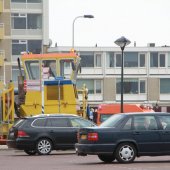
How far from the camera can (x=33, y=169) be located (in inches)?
889

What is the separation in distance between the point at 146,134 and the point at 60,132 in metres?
7.43

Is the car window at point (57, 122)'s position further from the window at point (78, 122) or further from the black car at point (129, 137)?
the black car at point (129, 137)

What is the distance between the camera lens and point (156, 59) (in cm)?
8781

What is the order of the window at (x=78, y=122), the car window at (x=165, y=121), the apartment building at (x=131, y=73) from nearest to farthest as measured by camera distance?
the car window at (x=165, y=121) < the window at (x=78, y=122) < the apartment building at (x=131, y=73)

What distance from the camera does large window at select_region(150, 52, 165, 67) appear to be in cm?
8769

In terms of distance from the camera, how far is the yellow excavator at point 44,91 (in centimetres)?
3562

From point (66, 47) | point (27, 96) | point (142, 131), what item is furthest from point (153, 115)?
point (66, 47)

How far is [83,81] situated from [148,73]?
21.9ft

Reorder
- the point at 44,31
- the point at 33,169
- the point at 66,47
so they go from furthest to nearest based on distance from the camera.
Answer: the point at 66,47
the point at 44,31
the point at 33,169

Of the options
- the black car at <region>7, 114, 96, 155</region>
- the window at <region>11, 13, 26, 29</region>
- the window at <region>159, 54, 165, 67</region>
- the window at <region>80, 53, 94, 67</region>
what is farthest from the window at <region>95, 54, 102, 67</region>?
the black car at <region>7, 114, 96, 155</region>

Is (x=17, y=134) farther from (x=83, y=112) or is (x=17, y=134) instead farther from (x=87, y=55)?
(x=87, y=55)

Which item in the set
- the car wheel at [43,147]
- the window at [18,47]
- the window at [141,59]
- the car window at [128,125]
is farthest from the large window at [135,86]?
the car window at [128,125]

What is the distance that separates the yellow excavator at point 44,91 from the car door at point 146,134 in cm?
1091

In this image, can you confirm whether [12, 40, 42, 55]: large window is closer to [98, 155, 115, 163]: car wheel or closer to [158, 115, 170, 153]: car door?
[98, 155, 115, 163]: car wheel
